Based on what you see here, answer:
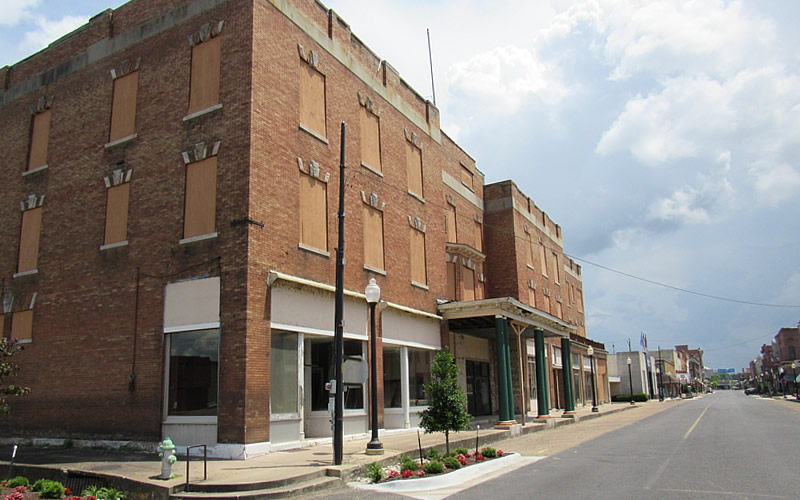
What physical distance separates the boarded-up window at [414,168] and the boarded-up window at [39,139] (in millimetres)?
13379

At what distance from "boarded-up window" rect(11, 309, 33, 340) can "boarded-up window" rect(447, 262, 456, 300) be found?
57.9 ft

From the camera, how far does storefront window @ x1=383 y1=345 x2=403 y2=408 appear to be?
2220 centimetres

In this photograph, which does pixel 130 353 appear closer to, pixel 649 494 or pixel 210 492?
pixel 210 492

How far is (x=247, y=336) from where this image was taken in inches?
601

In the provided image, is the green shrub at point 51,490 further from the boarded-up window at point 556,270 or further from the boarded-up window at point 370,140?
the boarded-up window at point 556,270

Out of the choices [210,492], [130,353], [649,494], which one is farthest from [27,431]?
[649,494]

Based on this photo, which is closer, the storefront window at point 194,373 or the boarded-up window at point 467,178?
the storefront window at point 194,373

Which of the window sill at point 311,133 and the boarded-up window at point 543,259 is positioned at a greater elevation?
the boarded-up window at point 543,259

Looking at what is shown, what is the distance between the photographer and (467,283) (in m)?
32.4

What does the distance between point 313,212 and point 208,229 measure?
3269mm

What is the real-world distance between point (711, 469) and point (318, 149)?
13571 millimetres

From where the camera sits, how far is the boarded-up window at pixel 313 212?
18.2m

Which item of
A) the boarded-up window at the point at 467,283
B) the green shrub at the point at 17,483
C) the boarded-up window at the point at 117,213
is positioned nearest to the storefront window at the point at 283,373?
the green shrub at the point at 17,483

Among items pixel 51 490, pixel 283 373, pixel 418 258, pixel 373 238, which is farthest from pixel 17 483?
pixel 418 258
